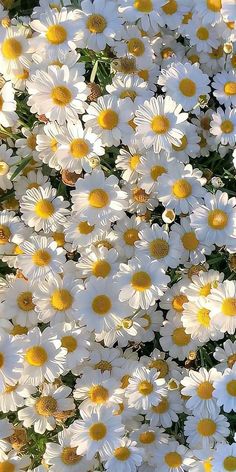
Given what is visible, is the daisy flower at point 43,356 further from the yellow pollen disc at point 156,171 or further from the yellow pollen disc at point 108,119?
the yellow pollen disc at point 108,119

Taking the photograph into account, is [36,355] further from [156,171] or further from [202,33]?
[202,33]

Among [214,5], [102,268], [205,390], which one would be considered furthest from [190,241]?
[214,5]

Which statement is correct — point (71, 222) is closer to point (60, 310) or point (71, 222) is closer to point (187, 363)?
point (60, 310)

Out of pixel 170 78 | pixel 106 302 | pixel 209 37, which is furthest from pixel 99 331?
pixel 209 37

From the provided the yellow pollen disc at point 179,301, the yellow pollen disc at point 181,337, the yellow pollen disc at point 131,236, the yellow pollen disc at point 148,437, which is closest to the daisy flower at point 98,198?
the yellow pollen disc at point 131,236

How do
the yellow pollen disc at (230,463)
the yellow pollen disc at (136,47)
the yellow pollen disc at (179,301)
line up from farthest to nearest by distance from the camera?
the yellow pollen disc at (136,47) < the yellow pollen disc at (179,301) < the yellow pollen disc at (230,463)

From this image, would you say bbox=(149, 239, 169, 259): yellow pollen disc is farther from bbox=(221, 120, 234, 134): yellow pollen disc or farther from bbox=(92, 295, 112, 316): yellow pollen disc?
bbox=(221, 120, 234, 134): yellow pollen disc
